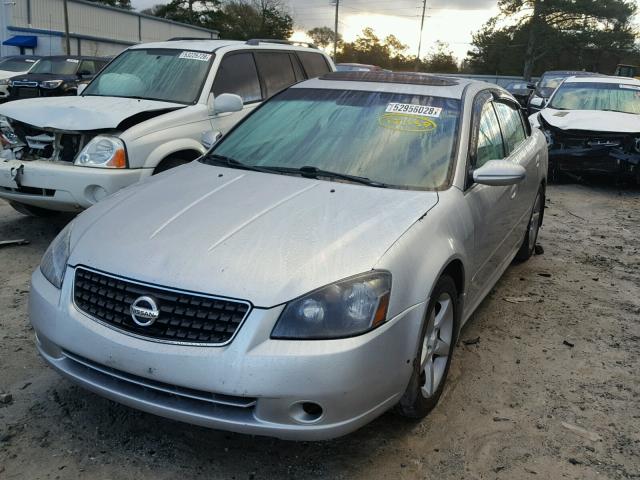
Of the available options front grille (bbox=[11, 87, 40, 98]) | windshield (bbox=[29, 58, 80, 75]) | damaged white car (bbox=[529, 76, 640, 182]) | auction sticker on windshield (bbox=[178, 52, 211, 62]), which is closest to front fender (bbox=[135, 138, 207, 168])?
auction sticker on windshield (bbox=[178, 52, 211, 62])

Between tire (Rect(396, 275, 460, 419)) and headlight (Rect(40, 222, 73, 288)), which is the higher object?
headlight (Rect(40, 222, 73, 288))

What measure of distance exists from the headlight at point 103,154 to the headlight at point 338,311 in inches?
130

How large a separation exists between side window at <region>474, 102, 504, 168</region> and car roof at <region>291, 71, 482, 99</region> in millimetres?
225

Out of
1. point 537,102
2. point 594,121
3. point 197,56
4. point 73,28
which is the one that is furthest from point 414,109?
point 73,28

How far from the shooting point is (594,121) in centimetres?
938

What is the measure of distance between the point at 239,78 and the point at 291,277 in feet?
14.9

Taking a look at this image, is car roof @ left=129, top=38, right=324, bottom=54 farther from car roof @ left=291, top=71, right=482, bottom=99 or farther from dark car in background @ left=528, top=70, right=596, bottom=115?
dark car in background @ left=528, top=70, right=596, bottom=115

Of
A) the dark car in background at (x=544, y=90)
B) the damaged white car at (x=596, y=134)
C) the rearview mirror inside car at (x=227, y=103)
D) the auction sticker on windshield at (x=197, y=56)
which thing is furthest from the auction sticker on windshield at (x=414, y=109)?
the dark car in background at (x=544, y=90)

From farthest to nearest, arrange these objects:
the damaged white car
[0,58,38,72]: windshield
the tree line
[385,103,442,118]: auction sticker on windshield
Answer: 1. the tree line
2. [0,58,38,72]: windshield
3. the damaged white car
4. [385,103,442,118]: auction sticker on windshield

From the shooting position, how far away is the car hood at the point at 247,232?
2.47 m

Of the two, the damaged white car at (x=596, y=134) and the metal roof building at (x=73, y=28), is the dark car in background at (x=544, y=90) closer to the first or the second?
the damaged white car at (x=596, y=134)

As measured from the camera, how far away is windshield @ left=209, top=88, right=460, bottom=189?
11.2 feet

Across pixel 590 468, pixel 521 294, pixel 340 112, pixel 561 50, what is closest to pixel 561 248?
pixel 521 294

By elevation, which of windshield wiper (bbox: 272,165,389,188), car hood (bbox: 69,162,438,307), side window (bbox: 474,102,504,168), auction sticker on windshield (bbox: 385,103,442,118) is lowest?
car hood (bbox: 69,162,438,307)
